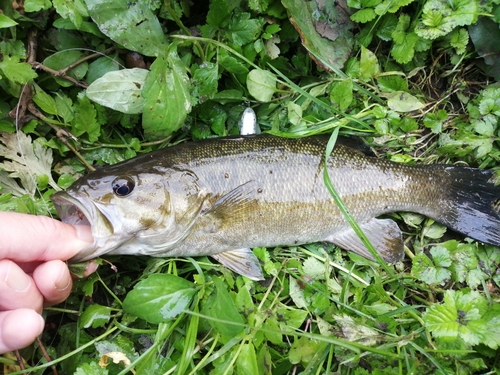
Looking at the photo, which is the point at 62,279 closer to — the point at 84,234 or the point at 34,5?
the point at 84,234

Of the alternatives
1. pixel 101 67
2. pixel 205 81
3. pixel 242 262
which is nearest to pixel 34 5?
pixel 101 67

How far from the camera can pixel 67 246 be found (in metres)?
2.21

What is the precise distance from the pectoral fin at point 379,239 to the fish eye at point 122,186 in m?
1.33

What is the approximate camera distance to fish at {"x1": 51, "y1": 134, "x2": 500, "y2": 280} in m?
2.41

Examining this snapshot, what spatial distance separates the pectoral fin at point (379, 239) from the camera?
2.84m

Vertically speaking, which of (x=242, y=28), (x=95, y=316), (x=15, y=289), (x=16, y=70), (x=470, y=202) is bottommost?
(x=95, y=316)

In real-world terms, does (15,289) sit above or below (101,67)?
below

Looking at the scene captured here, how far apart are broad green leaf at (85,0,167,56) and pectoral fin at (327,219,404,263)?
5.69ft

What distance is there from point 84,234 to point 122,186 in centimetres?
33

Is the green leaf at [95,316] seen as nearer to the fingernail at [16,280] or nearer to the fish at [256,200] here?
the fish at [256,200]

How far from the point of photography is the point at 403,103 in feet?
9.89

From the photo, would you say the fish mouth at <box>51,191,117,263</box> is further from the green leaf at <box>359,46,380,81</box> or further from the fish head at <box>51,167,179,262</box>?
the green leaf at <box>359,46,380,81</box>

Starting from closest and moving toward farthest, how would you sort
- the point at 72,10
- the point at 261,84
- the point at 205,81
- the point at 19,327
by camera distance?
the point at 19,327 < the point at 72,10 < the point at 205,81 < the point at 261,84

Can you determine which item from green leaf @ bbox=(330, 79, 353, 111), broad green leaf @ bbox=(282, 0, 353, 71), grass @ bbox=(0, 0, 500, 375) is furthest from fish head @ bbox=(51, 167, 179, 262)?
broad green leaf @ bbox=(282, 0, 353, 71)
